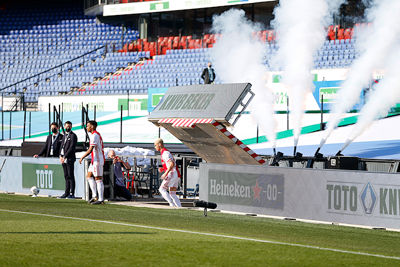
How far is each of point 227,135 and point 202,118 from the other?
26.5 inches

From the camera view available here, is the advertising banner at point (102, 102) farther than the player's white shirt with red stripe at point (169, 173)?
Yes

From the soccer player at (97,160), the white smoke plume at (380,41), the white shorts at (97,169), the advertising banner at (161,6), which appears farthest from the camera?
the advertising banner at (161,6)

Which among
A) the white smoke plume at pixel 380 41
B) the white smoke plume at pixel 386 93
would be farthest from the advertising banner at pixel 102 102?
the white smoke plume at pixel 380 41

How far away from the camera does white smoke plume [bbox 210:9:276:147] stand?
25641 mm

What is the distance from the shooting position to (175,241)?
955 centimetres

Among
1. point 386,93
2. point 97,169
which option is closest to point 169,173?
point 97,169

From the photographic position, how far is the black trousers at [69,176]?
17.8m

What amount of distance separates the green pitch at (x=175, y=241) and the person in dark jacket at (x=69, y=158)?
3690 mm

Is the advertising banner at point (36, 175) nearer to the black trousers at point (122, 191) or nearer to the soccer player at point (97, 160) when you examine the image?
the black trousers at point (122, 191)

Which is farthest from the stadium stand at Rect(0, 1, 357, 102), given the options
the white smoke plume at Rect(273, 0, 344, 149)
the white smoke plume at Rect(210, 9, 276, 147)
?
the white smoke plume at Rect(273, 0, 344, 149)

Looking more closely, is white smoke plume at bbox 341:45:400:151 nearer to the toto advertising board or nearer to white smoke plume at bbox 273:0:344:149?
white smoke plume at bbox 273:0:344:149

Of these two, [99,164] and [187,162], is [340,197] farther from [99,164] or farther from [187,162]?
[187,162]

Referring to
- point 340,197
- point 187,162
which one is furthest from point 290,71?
point 340,197

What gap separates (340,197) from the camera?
40.9 ft
